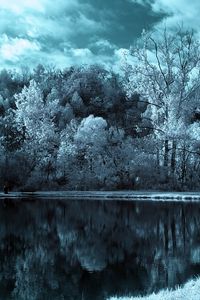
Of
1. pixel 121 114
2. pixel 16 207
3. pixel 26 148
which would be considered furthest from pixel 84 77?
pixel 16 207

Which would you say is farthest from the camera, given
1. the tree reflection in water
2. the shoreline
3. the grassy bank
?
the shoreline

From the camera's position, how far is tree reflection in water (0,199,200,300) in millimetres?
12133

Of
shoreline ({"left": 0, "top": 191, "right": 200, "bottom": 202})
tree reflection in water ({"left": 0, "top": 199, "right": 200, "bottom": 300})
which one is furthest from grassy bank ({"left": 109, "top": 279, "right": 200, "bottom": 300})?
shoreline ({"left": 0, "top": 191, "right": 200, "bottom": 202})

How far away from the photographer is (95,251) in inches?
657

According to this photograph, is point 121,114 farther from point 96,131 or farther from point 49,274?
point 49,274

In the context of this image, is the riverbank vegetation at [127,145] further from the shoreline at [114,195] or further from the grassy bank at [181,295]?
the grassy bank at [181,295]

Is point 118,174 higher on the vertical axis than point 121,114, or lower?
lower

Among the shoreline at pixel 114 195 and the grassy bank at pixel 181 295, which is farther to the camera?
the shoreline at pixel 114 195

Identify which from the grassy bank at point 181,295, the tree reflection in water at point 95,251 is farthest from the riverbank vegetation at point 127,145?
the grassy bank at point 181,295

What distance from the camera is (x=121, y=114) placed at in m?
75.8

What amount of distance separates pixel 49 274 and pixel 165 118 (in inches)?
1376

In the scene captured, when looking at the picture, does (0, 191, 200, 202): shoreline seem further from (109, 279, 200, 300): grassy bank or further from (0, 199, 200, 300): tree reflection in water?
(109, 279, 200, 300): grassy bank

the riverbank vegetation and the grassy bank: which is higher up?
the riverbank vegetation

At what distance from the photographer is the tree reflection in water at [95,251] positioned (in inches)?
478
